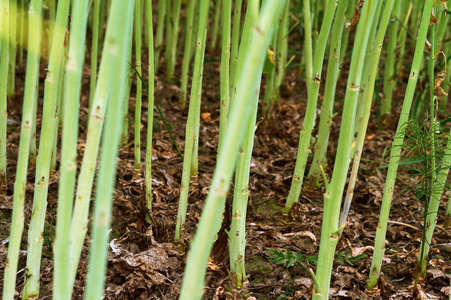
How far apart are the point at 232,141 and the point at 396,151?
77cm

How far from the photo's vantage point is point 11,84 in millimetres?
2172

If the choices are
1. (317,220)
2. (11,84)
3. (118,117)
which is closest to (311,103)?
(317,220)

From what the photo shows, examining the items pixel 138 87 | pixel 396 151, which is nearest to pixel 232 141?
pixel 396 151

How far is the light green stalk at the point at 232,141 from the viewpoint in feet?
1.93

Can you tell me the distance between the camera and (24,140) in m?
0.97

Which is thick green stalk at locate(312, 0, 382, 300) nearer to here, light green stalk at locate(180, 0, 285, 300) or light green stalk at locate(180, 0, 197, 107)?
light green stalk at locate(180, 0, 285, 300)

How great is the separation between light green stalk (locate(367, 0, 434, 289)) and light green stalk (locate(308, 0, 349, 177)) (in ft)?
1.25

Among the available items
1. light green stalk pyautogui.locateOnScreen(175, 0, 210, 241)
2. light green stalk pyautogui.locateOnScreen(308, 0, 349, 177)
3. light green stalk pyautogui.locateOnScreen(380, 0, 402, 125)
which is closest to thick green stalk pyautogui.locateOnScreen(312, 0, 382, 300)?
light green stalk pyautogui.locateOnScreen(175, 0, 210, 241)

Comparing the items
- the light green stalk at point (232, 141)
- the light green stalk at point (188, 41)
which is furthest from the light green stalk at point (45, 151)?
the light green stalk at point (188, 41)

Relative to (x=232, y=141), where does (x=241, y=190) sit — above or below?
below

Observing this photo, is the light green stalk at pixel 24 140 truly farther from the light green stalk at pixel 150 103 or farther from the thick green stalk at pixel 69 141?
the light green stalk at pixel 150 103

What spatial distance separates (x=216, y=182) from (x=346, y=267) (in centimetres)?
94

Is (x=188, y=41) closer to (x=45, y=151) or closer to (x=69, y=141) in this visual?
(x=45, y=151)

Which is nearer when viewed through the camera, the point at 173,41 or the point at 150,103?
the point at 150,103
